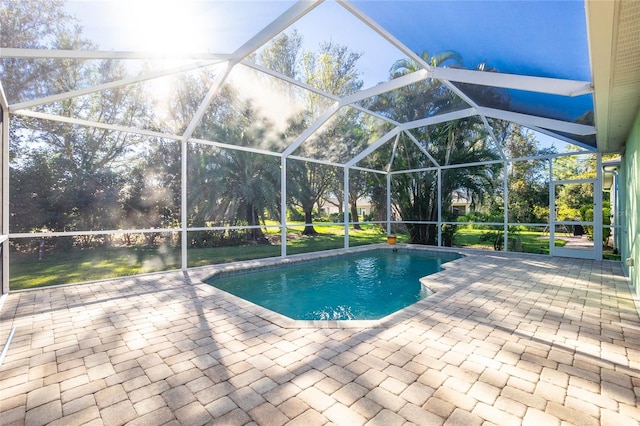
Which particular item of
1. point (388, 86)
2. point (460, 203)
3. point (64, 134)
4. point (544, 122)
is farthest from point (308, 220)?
point (544, 122)

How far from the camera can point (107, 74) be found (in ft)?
15.2

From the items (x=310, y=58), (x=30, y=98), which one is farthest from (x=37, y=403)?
(x=310, y=58)

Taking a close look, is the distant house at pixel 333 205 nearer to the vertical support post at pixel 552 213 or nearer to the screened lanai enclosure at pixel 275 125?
the screened lanai enclosure at pixel 275 125

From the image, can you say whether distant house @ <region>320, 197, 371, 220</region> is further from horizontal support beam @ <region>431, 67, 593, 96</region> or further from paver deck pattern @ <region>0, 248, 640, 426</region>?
paver deck pattern @ <region>0, 248, 640, 426</region>

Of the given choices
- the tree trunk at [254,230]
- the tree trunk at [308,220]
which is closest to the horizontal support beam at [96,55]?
the tree trunk at [254,230]

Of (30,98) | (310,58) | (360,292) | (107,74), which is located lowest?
(360,292)

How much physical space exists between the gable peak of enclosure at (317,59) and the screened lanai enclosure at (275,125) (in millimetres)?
29

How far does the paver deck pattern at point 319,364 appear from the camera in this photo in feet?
6.77

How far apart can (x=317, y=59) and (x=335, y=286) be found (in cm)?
541

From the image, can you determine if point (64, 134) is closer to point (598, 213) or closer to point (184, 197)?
point (184, 197)

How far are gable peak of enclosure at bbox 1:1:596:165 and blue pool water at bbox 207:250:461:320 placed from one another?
3.46 metres

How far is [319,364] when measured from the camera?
2682 mm

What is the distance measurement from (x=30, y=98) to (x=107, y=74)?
122cm

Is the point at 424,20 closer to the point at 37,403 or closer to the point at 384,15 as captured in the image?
the point at 384,15
